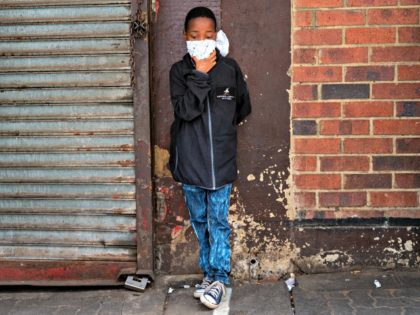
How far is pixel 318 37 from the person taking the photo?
4.26 m

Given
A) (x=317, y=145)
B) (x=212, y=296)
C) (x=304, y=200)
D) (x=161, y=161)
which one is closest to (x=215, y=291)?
(x=212, y=296)

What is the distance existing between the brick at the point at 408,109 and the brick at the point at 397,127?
42 mm

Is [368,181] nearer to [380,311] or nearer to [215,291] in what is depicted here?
[380,311]

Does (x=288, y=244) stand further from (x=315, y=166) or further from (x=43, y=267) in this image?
(x=43, y=267)

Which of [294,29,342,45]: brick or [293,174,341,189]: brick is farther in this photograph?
[293,174,341,189]: brick

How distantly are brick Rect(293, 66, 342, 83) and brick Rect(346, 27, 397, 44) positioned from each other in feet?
0.79

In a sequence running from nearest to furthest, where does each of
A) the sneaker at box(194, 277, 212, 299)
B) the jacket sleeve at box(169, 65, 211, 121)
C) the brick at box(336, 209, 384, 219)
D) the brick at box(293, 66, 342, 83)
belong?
the jacket sleeve at box(169, 65, 211, 121) → the sneaker at box(194, 277, 212, 299) → the brick at box(293, 66, 342, 83) → the brick at box(336, 209, 384, 219)

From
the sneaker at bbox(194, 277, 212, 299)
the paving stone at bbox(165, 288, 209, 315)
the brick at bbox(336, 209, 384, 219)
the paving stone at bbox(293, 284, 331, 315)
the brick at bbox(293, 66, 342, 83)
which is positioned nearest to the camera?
the paving stone at bbox(293, 284, 331, 315)

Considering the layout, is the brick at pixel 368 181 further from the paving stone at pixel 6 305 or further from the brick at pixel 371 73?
the paving stone at pixel 6 305

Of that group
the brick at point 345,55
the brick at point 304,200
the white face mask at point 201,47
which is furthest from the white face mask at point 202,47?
the brick at point 304,200

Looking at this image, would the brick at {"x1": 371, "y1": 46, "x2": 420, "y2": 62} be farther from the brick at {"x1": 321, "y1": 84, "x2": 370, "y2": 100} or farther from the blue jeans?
the blue jeans

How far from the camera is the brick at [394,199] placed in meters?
4.37

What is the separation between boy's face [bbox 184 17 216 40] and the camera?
12.8ft

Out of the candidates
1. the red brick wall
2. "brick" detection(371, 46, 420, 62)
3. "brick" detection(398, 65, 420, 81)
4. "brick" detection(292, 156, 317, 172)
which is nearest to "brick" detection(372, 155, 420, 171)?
the red brick wall
